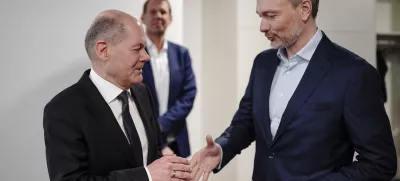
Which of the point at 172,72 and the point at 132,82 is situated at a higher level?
the point at 132,82

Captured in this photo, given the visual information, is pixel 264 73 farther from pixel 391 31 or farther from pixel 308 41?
pixel 391 31

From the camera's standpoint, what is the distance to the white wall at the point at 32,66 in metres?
1.56

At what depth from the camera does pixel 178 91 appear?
2.27 metres

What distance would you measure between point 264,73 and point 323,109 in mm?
291

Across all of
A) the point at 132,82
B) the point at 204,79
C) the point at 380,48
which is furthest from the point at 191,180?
the point at 380,48

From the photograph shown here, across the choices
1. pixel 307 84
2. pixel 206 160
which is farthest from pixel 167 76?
pixel 307 84

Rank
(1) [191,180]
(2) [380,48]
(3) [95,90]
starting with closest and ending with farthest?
1. (3) [95,90]
2. (1) [191,180]
3. (2) [380,48]

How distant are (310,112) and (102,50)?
0.69 m

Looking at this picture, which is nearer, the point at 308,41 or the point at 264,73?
the point at 308,41

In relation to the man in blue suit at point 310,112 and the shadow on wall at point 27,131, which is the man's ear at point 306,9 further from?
the shadow on wall at point 27,131

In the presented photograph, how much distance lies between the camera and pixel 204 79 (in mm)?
2752

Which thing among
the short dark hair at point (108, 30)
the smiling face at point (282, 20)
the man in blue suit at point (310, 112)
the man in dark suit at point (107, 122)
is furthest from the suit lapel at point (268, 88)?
the short dark hair at point (108, 30)

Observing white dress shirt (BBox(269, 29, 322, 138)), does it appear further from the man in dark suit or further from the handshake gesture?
the man in dark suit

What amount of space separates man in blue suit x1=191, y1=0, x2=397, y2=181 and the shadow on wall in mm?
622
